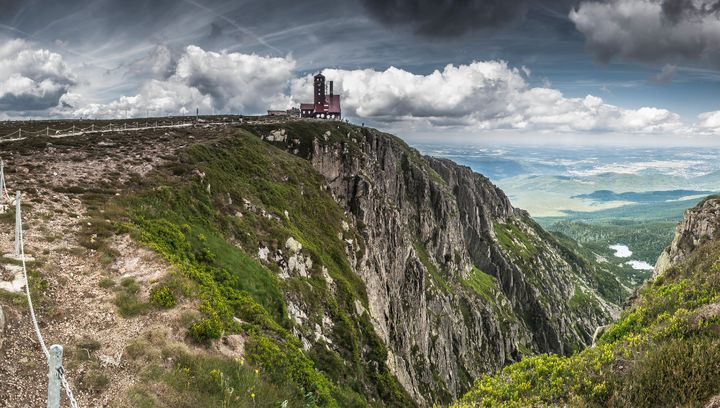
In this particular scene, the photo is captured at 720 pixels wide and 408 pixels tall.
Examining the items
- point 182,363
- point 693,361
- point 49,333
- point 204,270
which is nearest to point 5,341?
point 49,333

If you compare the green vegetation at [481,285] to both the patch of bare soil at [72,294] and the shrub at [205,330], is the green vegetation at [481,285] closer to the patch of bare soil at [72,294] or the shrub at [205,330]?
the patch of bare soil at [72,294]

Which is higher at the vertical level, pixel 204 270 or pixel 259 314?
pixel 204 270

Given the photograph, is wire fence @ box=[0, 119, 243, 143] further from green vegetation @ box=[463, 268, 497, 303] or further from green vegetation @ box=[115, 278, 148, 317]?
green vegetation @ box=[463, 268, 497, 303]

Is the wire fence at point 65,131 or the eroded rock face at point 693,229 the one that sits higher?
the wire fence at point 65,131

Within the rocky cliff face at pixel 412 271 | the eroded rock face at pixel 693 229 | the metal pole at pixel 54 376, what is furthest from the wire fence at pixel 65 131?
the eroded rock face at pixel 693 229

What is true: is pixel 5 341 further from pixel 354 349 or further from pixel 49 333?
pixel 354 349

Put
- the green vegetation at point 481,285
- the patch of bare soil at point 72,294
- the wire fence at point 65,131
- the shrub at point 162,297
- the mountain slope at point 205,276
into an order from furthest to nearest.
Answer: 1. the green vegetation at point 481,285
2. the wire fence at point 65,131
3. the shrub at point 162,297
4. the mountain slope at point 205,276
5. the patch of bare soil at point 72,294
